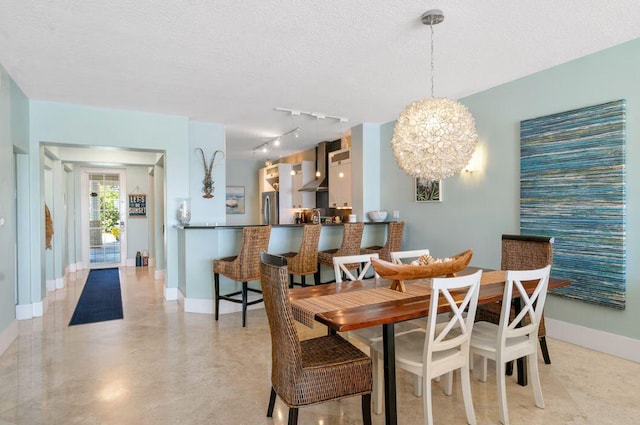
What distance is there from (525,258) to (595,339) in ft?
3.54

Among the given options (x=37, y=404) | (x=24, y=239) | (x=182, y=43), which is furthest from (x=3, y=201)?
(x=182, y=43)

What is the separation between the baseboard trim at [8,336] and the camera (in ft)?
10.8

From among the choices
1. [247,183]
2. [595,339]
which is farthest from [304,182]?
[595,339]

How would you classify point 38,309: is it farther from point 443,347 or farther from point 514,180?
point 514,180

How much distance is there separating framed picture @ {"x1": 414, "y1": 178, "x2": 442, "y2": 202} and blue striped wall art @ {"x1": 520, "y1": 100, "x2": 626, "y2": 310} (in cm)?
117

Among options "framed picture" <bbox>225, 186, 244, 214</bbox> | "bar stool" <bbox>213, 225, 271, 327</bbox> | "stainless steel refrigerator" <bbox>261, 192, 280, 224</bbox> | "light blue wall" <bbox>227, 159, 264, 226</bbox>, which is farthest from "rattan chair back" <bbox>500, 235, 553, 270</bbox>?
"framed picture" <bbox>225, 186, 244, 214</bbox>

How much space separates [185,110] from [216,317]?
265 centimetres

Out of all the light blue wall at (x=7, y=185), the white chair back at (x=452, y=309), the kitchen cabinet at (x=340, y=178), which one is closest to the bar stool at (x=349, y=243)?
the kitchen cabinet at (x=340, y=178)

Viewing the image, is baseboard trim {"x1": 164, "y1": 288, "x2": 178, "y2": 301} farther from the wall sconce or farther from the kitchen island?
the wall sconce

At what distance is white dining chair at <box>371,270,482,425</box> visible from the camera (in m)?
1.89

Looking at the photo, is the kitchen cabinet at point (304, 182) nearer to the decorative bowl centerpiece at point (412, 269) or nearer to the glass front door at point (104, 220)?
the glass front door at point (104, 220)

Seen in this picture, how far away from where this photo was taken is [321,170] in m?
7.32

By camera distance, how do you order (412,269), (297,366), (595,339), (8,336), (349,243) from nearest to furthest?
(297,366), (412,269), (595,339), (8,336), (349,243)

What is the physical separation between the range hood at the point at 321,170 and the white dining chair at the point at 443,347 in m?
5.08
